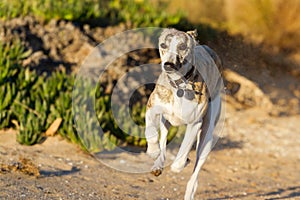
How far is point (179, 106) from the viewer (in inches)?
196

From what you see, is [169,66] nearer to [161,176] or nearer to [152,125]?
[152,125]

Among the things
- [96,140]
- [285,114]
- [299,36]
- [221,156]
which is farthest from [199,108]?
[299,36]

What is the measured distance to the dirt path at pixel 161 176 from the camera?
684cm

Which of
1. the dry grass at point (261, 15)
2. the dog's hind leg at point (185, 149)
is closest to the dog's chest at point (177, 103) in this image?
the dog's hind leg at point (185, 149)

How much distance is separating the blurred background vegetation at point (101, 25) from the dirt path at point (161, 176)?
313mm

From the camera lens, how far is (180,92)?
497cm

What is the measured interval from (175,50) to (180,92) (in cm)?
46

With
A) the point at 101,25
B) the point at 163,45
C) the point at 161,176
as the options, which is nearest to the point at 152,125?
the point at 163,45

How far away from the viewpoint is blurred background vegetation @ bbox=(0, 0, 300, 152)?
8.76m

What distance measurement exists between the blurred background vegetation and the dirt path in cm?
31

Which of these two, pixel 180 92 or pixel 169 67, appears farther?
pixel 180 92

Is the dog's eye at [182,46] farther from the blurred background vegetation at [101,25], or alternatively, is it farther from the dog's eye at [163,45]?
the blurred background vegetation at [101,25]

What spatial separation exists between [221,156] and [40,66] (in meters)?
3.49

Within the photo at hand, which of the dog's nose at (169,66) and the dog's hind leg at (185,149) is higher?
the dog's nose at (169,66)
